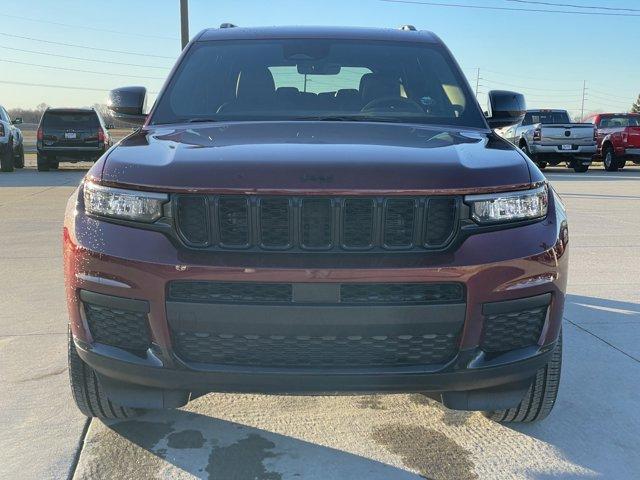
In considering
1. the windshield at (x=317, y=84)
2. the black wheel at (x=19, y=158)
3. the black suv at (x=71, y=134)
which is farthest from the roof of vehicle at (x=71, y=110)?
the windshield at (x=317, y=84)

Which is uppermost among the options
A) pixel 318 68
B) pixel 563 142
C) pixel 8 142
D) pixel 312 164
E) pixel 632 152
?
pixel 318 68

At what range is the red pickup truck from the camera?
18797 millimetres

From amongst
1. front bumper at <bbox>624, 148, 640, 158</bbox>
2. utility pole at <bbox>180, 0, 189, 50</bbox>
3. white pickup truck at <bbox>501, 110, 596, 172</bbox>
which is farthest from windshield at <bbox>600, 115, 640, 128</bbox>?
utility pole at <bbox>180, 0, 189, 50</bbox>

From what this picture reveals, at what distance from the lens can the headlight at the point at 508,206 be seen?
87.9 inches

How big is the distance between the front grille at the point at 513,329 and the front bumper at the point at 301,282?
0.9 inches

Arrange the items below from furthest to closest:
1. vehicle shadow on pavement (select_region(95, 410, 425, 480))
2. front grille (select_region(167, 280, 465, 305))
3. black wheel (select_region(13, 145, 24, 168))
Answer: black wheel (select_region(13, 145, 24, 168)), vehicle shadow on pavement (select_region(95, 410, 425, 480)), front grille (select_region(167, 280, 465, 305))

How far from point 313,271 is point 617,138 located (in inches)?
761

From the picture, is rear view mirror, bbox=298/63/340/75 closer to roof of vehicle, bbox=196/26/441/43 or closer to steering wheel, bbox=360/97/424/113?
roof of vehicle, bbox=196/26/441/43

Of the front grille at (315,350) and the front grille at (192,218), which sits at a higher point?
the front grille at (192,218)

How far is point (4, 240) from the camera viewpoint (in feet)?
23.4

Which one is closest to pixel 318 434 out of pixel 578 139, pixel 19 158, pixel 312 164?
pixel 312 164

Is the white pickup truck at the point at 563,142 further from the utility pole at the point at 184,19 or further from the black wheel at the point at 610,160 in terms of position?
the utility pole at the point at 184,19

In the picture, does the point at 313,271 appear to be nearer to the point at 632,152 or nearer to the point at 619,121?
the point at 632,152

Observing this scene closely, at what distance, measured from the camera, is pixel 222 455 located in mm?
2586
